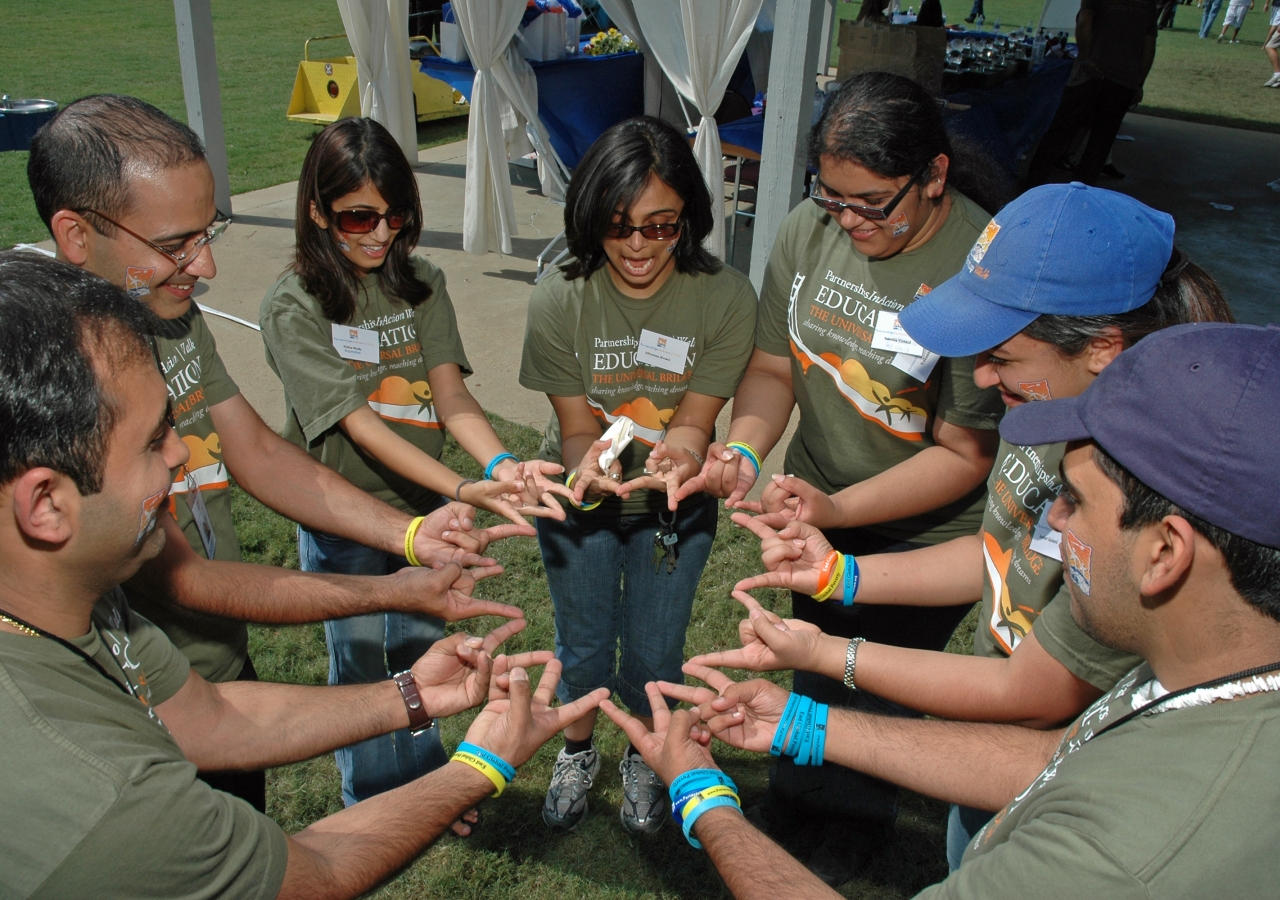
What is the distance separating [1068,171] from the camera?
12516 mm

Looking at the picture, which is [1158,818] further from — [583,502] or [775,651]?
[583,502]

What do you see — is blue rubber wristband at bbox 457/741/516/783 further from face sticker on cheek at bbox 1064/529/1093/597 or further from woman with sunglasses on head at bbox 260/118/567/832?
face sticker on cheek at bbox 1064/529/1093/597

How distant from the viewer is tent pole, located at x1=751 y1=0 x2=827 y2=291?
5469mm

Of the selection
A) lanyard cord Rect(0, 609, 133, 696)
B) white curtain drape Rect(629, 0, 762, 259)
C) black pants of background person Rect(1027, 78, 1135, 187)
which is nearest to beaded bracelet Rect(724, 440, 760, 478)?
lanyard cord Rect(0, 609, 133, 696)

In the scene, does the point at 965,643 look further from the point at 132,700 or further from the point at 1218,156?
the point at 1218,156

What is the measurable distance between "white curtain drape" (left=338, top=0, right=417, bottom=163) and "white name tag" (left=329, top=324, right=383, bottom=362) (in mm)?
6118

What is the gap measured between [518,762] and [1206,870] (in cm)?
148

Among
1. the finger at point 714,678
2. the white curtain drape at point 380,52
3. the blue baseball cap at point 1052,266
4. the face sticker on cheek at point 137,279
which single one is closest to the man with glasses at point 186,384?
the face sticker on cheek at point 137,279

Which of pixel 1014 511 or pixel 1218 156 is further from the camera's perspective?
pixel 1218 156

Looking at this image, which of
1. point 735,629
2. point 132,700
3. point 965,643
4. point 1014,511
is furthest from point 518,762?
point 965,643

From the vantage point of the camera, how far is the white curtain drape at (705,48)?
6.64 meters

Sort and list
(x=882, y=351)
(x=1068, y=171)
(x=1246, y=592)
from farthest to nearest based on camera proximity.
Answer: (x=1068, y=171), (x=882, y=351), (x=1246, y=592)

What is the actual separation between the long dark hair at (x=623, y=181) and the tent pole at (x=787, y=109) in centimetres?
252

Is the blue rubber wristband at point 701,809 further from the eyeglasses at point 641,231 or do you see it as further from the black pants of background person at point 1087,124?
the black pants of background person at point 1087,124
